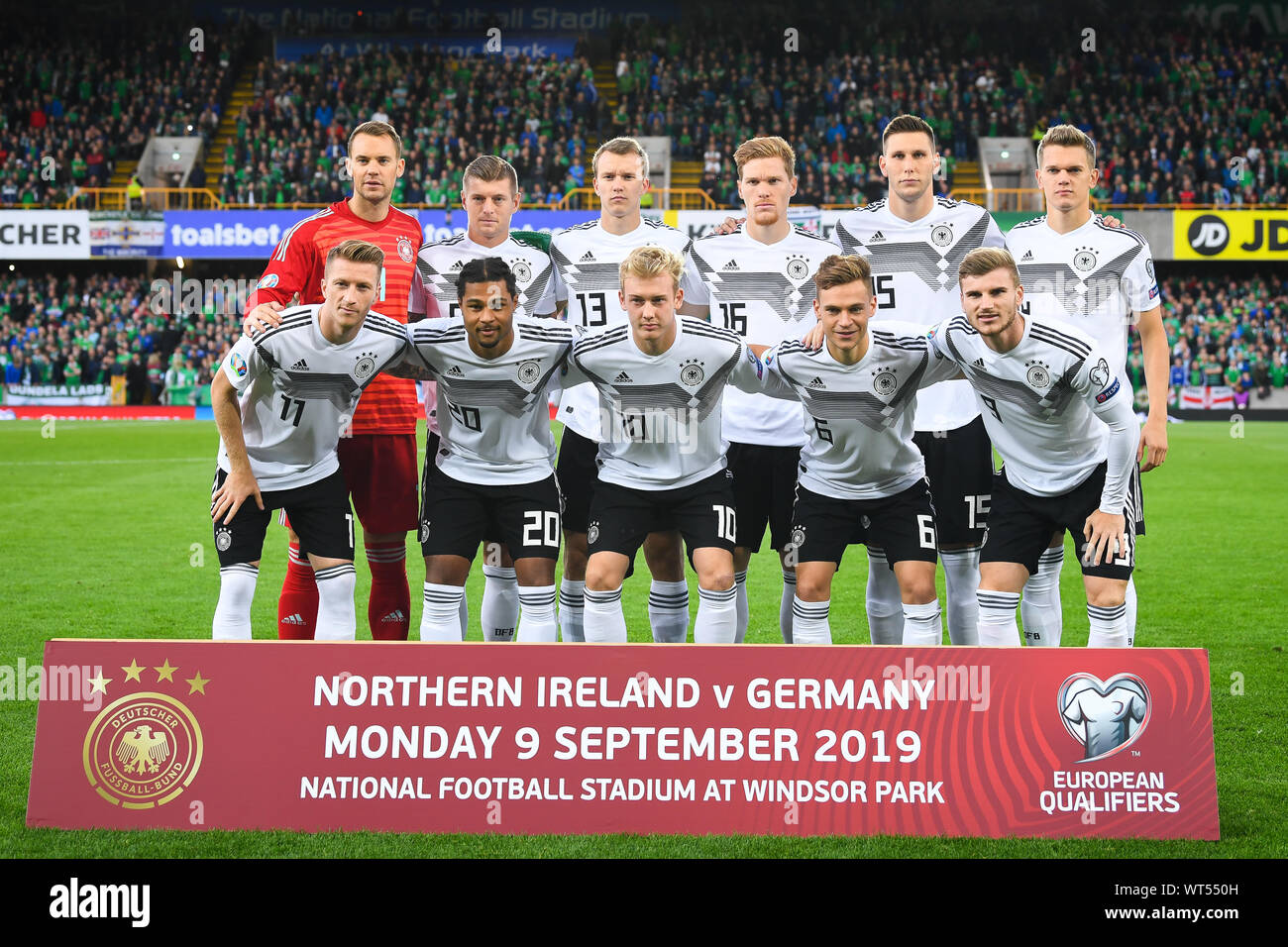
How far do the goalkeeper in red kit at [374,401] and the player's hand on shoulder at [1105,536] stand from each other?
8.73ft

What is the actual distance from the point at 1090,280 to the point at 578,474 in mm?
2241

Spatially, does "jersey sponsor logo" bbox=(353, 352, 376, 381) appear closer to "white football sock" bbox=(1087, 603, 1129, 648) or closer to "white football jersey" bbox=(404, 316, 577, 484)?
"white football jersey" bbox=(404, 316, 577, 484)

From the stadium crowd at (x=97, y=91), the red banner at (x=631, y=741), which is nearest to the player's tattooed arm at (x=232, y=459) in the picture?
the red banner at (x=631, y=741)

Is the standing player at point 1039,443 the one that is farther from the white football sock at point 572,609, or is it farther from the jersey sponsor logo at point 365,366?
the jersey sponsor logo at point 365,366

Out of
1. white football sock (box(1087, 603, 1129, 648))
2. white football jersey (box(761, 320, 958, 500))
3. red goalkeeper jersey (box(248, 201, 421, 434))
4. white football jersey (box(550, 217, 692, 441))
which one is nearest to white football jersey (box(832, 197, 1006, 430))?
white football jersey (box(761, 320, 958, 500))

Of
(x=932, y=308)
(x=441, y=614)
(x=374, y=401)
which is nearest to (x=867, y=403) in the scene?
(x=932, y=308)

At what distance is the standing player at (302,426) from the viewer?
4320 millimetres

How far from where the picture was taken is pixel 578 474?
5.00 metres

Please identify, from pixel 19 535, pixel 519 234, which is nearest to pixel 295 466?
pixel 519 234

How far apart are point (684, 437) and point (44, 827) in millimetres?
2475

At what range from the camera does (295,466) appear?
4.50 metres

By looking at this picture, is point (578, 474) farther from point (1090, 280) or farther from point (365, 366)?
point (1090, 280)

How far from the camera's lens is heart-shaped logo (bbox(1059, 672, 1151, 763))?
11.3ft

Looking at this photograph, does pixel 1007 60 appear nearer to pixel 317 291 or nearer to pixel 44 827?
pixel 317 291
